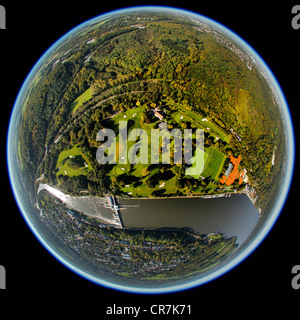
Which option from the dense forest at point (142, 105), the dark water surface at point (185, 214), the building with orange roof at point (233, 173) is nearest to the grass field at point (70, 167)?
the dense forest at point (142, 105)

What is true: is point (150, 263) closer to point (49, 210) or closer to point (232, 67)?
point (49, 210)

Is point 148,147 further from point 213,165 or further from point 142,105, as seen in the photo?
point 213,165

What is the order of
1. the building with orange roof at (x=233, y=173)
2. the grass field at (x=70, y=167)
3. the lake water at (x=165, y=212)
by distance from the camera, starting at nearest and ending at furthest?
the grass field at (x=70, y=167)
the lake water at (x=165, y=212)
the building with orange roof at (x=233, y=173)

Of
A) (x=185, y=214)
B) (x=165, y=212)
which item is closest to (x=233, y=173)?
(x=185, y=214)

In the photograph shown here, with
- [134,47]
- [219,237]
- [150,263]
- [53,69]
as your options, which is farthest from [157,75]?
[150,263]

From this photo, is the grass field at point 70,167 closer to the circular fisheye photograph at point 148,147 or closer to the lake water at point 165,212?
the circular fisheye photograph at point 148,147

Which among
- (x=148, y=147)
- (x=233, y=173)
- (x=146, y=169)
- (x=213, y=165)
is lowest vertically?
(x=233, y=173)
